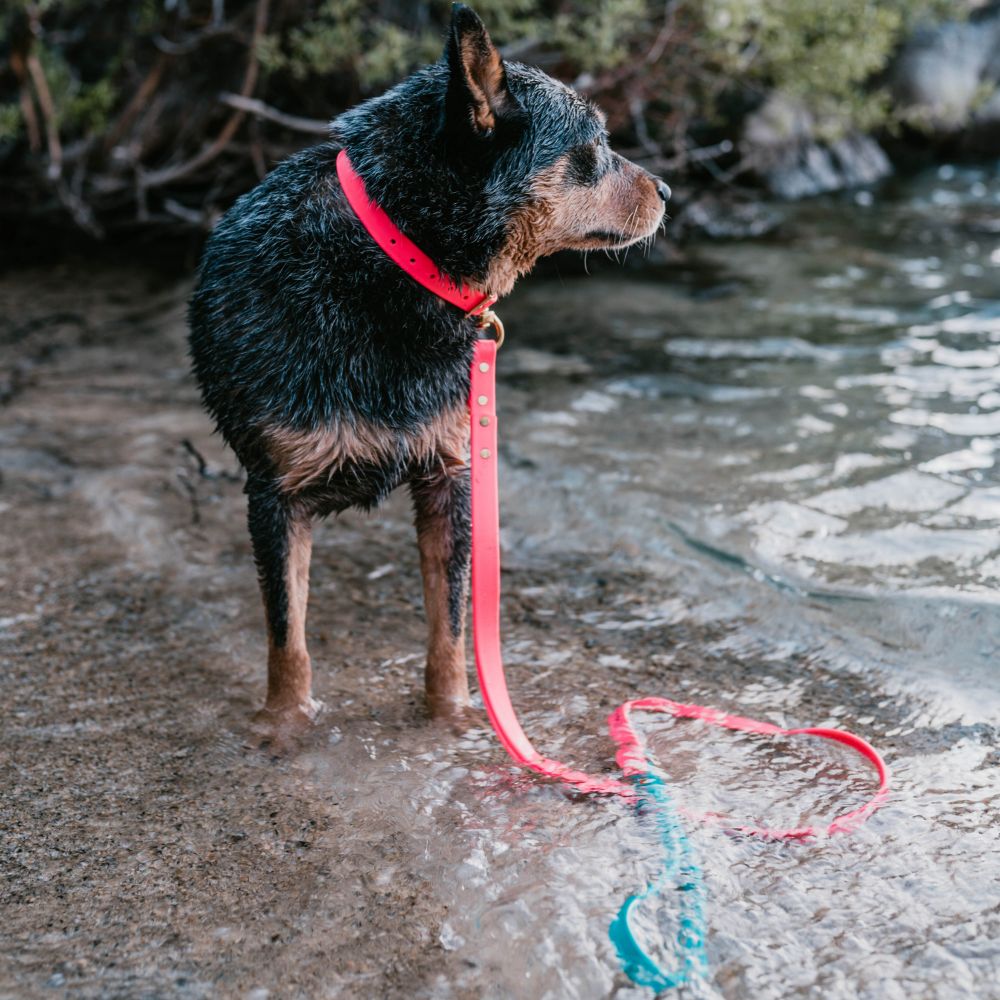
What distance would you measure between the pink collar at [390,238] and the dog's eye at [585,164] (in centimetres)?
52

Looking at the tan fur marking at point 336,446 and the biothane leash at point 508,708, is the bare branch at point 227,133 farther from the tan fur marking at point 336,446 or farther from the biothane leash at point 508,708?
the tan fur marking at point 336,446

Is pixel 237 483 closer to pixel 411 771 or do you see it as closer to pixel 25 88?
pixel 411 771

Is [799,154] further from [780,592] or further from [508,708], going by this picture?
[508,708]

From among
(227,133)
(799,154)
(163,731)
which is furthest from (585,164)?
(799,154)

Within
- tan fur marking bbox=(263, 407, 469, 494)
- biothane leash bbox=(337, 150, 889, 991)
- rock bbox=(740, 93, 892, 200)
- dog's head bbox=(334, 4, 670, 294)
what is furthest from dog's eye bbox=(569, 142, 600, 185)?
rock bbox=(740, 93, 892, 200)

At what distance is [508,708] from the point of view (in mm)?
3238

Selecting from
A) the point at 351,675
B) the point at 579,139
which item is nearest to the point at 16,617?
the point at 351,675

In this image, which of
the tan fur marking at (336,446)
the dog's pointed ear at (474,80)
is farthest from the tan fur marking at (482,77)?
the tan fur marking at (336,446)

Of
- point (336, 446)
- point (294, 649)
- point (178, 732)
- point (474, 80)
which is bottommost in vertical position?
point (178, 732)

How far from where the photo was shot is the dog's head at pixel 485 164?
3154 millimetres

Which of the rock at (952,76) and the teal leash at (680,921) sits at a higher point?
the rock at (952,76)

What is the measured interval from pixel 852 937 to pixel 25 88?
7.62 meters

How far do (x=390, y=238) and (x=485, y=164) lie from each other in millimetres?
354

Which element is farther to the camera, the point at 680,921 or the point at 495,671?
the point at 495,671
